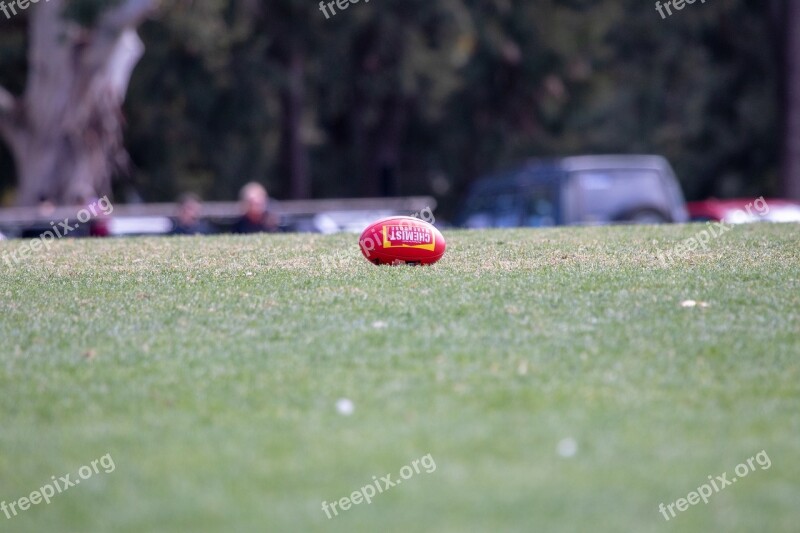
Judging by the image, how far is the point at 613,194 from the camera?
1625cm

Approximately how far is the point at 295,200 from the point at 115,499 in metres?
28.1

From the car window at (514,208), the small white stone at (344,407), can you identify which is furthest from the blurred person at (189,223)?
the small white stone at (344,407)

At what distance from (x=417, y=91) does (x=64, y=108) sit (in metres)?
13.2

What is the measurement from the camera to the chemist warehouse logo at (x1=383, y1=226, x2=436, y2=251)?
920 cm

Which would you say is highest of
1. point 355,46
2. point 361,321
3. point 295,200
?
point 355,46

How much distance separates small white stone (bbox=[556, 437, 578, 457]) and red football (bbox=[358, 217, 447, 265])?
158 inches

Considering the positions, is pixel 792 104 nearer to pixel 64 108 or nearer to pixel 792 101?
pixel 792 101

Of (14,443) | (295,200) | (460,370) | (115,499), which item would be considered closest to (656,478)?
(460,370)

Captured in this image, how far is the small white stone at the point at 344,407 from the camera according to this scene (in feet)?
19.3

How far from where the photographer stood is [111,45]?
23.6 metres

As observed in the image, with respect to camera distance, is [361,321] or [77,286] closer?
[361,321]

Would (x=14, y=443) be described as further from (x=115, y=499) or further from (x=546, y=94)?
(x=546, y=94)

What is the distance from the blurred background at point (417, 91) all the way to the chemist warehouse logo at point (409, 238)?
58.4 ft

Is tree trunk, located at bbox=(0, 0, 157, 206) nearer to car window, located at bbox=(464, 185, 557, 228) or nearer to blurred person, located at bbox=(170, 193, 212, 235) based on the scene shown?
blurred person, located at bbox=(170, 193, 212, 235)
